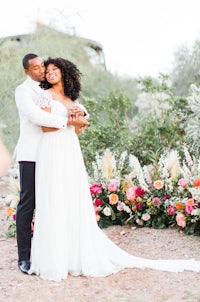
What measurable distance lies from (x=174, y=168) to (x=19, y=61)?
27.8 feet

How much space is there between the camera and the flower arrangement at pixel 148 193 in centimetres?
610

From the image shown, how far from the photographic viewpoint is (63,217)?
15.2 feet

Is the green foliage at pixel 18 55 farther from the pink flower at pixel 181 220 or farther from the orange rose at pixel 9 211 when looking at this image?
the pink flower at pixel 181 220

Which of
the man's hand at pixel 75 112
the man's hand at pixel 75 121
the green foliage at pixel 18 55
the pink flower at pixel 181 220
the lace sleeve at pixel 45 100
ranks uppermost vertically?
the green foliage at pixel 18 55

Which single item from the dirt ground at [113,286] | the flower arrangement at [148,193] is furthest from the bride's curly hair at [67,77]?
the flower arrangement at [148,193]

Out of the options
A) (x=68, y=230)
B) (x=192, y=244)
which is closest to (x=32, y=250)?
(x=68, y=230)

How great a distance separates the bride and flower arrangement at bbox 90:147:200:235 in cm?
134

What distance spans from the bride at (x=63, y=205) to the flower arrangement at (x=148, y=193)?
134 centimetres

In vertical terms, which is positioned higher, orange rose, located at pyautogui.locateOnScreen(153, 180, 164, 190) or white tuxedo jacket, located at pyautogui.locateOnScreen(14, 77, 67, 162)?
white tuxedo jacket, located at pyautogui.locateOnScreen(14, 77, 67, 162)

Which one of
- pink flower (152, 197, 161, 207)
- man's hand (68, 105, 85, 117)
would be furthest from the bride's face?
pink flower (152, 197, 161, 207)

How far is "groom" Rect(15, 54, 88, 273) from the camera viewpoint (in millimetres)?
4480

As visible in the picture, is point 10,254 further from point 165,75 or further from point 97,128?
point 165,75

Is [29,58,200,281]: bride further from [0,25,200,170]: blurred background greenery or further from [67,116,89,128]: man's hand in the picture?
[0,25,200,170]: blurred background greenery

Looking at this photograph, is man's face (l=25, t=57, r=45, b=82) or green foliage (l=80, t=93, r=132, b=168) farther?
green foliage (l=80, t=93, r=132, b=168)
